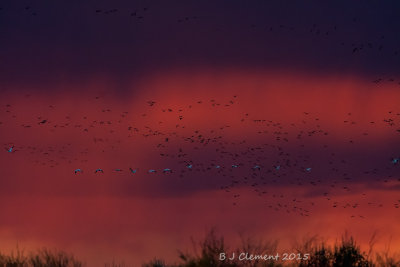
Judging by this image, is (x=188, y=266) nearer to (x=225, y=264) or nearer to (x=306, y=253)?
(x=225, y=264)

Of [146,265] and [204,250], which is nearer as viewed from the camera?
[204,250]

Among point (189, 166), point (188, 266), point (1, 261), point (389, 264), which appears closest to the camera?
point (188, 266)

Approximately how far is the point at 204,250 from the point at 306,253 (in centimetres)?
243

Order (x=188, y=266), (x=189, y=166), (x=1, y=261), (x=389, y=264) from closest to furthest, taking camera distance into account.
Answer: (x=188, y=266), (x=389, y=264), (x=1, y=261), (x=189, y=166)

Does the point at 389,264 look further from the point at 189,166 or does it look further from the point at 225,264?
the point at 189,166

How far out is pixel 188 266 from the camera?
16875 mm

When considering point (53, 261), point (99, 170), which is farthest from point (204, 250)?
point (99, 170)

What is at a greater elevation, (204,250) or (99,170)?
(99,170)

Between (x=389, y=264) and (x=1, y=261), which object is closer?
(x=389, y=264)

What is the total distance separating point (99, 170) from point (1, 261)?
4.27 metres

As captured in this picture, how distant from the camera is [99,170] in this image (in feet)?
74.9

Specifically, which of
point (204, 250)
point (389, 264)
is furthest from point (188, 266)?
point (389, 264)

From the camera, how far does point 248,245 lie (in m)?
17.7

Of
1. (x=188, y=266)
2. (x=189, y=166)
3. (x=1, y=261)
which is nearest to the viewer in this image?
(x=188, y=266)
